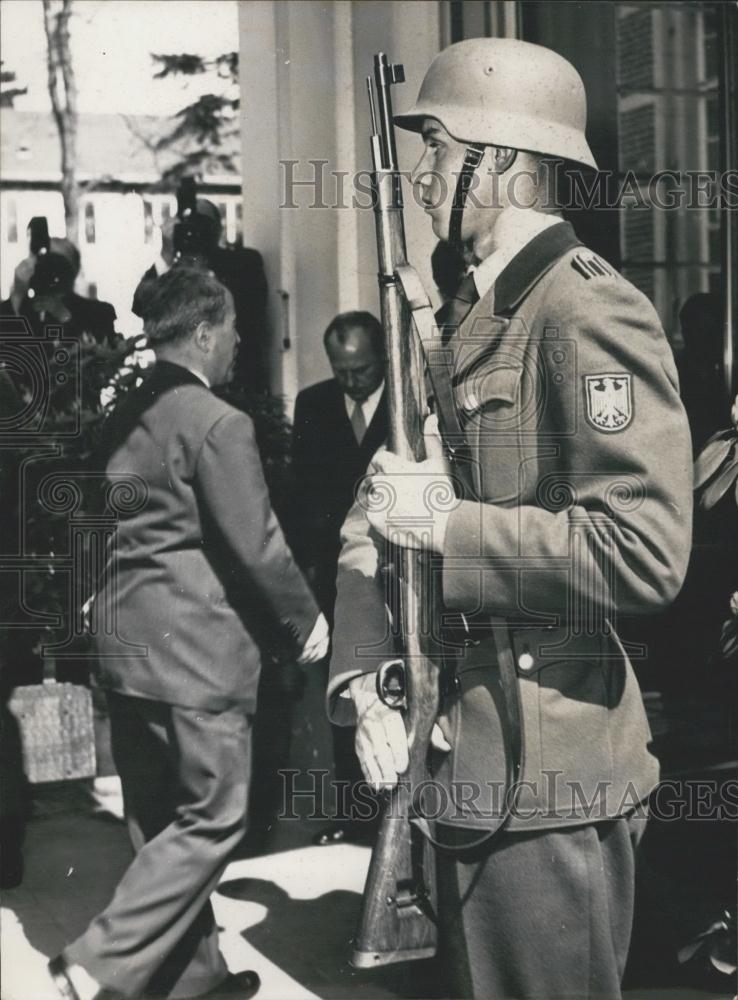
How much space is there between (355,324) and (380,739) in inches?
52.8

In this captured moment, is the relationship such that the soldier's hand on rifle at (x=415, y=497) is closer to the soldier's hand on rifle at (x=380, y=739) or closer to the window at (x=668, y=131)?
the soldier's hand on rifle at (x=380, y=739)

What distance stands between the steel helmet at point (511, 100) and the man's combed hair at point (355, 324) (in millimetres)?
868

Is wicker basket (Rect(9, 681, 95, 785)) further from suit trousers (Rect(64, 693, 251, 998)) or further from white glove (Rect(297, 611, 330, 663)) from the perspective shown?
white glove (Rect(297, 611, 330, 663))

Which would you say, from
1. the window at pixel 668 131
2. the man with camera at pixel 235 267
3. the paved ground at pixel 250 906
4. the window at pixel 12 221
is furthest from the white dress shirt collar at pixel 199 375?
the window at pixel 668 131

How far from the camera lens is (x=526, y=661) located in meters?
2.36

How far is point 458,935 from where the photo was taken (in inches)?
94.7

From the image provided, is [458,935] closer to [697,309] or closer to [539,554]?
[539,554]

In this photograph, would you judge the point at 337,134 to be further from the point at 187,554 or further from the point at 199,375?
the point at 187,554

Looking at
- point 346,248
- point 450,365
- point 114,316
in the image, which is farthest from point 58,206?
point 450,365

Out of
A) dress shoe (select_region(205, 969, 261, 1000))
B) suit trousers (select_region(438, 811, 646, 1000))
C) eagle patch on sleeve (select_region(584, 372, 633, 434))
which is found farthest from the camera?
dress shoe (select_region(205, 969, 261, 1000))

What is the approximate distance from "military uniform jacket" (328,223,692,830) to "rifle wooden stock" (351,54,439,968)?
0.07 metres

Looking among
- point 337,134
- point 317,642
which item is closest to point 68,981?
point 317,642

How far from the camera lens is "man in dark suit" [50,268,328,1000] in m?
3.03

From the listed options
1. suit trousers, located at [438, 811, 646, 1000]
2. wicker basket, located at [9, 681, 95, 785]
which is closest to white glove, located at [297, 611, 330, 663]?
wicker basket, located at [9, 681, 95, 785]
